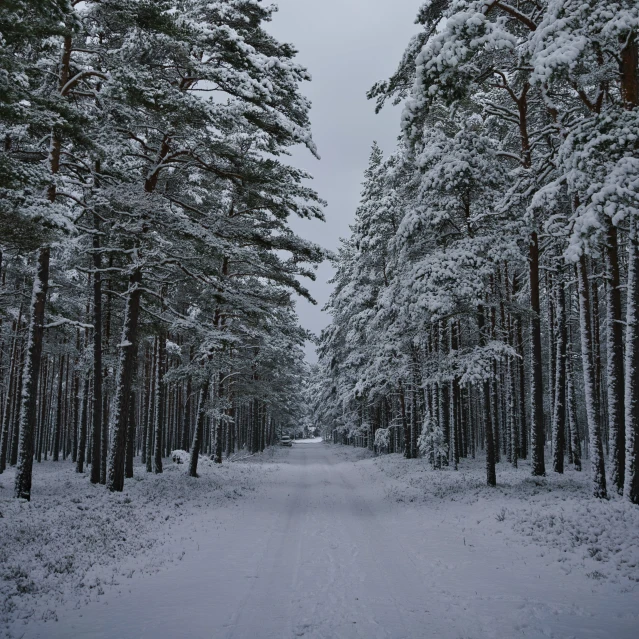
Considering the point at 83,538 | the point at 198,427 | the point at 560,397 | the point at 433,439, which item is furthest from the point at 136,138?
the point at 560,397

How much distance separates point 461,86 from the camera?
27.2 ft

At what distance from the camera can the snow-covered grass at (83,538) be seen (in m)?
6.20

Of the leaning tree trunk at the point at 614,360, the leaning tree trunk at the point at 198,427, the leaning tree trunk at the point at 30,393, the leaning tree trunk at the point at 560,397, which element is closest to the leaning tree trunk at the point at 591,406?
the leaning tree trunk at the point at 614,360

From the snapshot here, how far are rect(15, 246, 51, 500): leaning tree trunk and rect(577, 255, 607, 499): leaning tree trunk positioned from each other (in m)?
14.1

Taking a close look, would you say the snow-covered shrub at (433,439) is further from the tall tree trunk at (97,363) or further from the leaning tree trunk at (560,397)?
the tall tree trunk at (97,363)

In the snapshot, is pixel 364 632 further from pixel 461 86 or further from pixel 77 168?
pixel 77 168

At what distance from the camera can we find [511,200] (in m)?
12.9

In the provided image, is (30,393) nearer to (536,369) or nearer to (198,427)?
(198,427)

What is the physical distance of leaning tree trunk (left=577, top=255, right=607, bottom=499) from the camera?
11.1 m

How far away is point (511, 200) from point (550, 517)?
8.51 m

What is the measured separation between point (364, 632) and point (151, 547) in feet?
16.9

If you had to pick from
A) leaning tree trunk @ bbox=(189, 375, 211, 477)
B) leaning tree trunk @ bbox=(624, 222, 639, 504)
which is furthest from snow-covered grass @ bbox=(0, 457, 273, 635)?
leaning tree trunk @ bbox=(624, 222, 639, 504)

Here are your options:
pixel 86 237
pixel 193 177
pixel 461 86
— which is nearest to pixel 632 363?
pixel 461 86

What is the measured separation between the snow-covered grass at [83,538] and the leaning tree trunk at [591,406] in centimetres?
994
